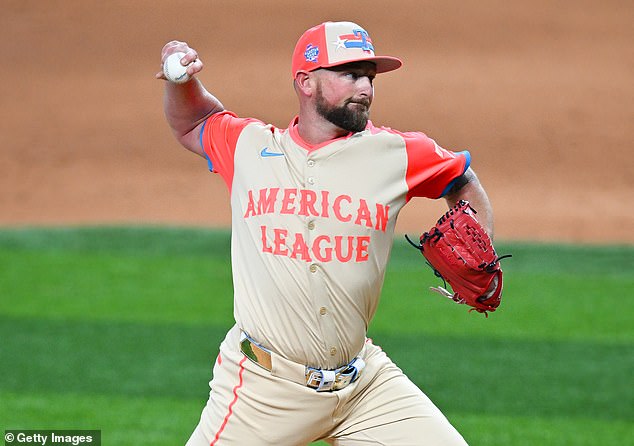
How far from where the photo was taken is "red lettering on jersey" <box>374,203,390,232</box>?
433 cm

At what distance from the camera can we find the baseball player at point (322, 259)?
4.29 m

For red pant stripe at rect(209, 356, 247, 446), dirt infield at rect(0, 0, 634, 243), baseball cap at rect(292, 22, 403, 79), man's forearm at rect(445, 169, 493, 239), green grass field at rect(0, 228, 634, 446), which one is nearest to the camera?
red pant stripe at rect(209, 356, 247, 446)

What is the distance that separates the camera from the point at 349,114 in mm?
4379

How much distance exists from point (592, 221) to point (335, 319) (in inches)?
491

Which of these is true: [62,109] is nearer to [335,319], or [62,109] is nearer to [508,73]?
[508,73]

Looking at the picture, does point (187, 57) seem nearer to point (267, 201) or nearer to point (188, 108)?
point (188, 108)

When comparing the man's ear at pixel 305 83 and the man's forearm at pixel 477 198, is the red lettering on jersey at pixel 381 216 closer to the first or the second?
the man's forearm at pixel 477 198

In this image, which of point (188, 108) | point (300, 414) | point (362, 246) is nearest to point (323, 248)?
point (362, 246)

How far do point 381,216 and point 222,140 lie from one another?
764 millimetres

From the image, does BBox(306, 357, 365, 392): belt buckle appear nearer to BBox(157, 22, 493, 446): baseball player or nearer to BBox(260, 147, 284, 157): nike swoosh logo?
BBox(157, 22, 493, 446): baseball player

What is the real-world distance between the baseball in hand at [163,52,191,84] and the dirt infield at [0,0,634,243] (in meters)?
11.3

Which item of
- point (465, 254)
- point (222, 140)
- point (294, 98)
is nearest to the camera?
point (465, 254)

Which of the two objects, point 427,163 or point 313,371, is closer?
point 313,371

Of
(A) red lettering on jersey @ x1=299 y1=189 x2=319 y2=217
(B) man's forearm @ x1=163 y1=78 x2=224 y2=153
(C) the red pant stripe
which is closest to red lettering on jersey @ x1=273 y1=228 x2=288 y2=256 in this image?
(A) red lettering on jersey @ x1=299 y1=189 x2=319 y2=217
